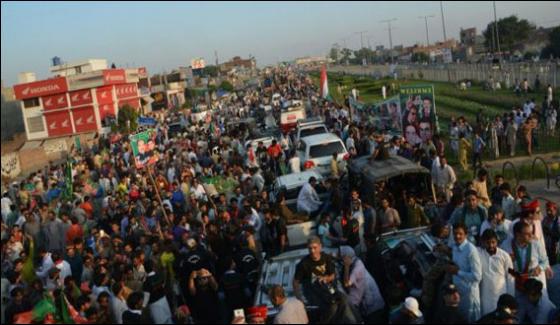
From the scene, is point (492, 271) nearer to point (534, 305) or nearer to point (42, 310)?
point (534, 305)

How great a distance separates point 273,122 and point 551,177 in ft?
61.2

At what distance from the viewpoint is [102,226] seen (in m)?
12.8

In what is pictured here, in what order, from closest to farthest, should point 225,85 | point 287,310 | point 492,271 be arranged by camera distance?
1. point 287,310
2. point 492,271
3. point 225,85

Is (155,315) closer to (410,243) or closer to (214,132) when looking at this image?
(410,243)

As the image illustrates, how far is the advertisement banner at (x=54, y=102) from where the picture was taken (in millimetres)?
48106

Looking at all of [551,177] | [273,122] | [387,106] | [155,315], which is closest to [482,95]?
[273,122]

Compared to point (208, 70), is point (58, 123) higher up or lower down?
lower down

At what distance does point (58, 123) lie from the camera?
48.0 metres

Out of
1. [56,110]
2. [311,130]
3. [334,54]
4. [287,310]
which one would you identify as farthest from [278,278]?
[334,54]

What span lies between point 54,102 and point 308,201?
4325cm

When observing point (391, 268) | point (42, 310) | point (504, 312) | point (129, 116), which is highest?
point (129, 116)

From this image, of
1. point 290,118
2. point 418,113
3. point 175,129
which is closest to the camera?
point 418,113

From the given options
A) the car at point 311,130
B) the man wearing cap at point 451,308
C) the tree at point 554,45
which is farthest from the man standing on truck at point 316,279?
the tree at point 554,45

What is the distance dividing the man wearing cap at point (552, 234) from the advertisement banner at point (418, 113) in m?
9.32
